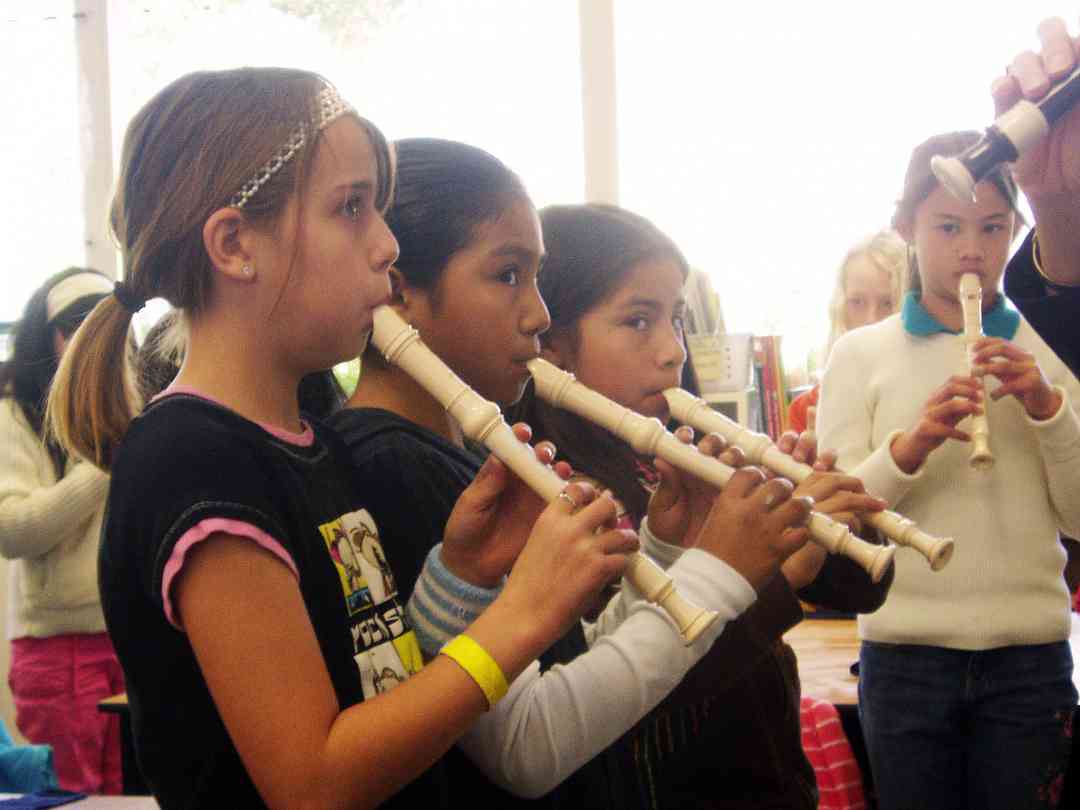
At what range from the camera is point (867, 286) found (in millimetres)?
3041

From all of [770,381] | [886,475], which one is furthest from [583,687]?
[770,381]

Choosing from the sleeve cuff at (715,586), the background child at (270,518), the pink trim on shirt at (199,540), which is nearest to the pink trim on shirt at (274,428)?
the background child at (270,518)

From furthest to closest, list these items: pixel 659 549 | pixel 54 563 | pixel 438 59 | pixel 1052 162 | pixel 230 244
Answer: pixel 438 59
pixel 54 563
pixel 659 549
pixel 1052 162
pixel 230 244

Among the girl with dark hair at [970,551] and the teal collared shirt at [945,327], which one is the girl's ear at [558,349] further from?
the teal collared shirt at [945,327]

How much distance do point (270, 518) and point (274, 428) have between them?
0.13 m

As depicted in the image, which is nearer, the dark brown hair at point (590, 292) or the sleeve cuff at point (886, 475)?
the dark brown hair at point (590, 292)

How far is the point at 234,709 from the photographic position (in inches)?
32.3

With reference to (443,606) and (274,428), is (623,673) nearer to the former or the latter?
(443,606)

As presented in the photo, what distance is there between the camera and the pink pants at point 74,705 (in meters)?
2.68

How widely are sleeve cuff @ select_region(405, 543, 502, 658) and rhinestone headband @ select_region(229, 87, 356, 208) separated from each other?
1.11 ft

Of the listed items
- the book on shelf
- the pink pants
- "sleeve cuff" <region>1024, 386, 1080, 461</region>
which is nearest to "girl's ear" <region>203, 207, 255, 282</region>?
"sleeve cuff" <region>1024, 386, 1080, 461</region>

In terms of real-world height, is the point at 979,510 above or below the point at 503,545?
below

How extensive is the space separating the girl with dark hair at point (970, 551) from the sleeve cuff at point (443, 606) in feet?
3.29

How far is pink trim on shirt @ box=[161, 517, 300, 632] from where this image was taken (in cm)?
82
